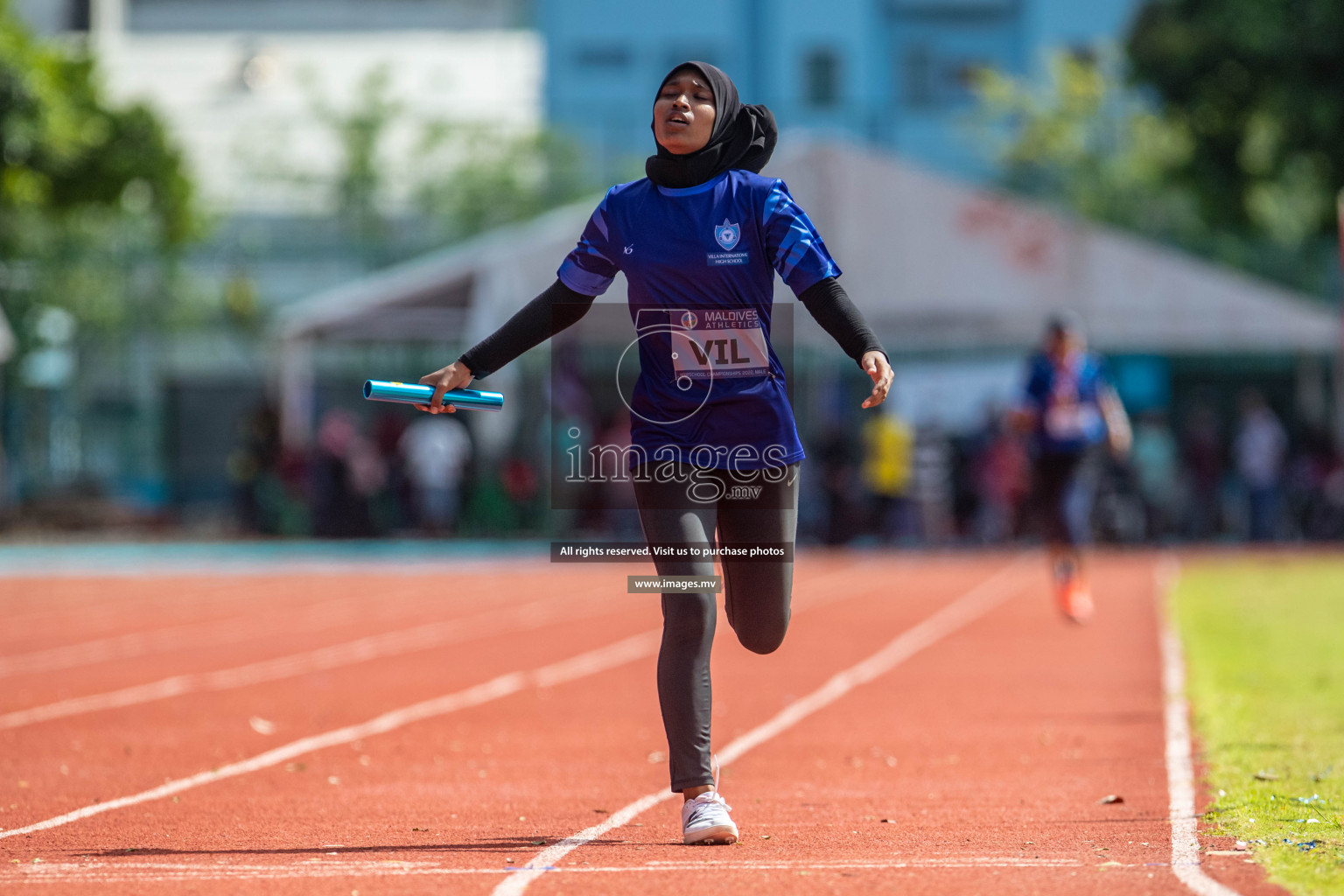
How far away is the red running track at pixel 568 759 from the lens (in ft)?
16.5

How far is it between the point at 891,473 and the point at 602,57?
2512cm

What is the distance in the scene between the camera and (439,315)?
2850 centimetres

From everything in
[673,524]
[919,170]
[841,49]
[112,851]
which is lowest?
[112,851]

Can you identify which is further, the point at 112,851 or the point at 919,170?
the point at 919,170

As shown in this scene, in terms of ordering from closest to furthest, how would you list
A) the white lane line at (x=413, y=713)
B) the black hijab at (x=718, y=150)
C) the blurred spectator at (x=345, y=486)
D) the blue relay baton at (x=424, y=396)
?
the black hijab at (x=718, y=150), the blue relay baton at (x=424, y=396), the white lane line at (x=413, y=713), the blurred spectator at (x=345, y=486)

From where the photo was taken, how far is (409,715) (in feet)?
29.9

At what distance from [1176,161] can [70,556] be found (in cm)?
1500

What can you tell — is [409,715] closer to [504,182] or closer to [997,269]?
[997,269]

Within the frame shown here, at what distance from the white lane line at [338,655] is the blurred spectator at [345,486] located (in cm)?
986

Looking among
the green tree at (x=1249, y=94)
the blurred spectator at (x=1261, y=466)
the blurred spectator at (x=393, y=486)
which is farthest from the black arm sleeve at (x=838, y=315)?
the blurred spectator at (x=393, y=486)

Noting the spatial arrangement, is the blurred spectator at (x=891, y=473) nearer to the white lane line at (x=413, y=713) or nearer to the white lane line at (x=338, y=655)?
the white lane line at (x=338, y=655)

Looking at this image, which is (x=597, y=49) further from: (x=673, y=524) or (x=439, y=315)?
(x=673, y=524)

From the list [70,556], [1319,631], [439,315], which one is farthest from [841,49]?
[1319,631]

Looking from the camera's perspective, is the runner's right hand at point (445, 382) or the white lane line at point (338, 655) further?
the white lane line at point (338, 655)
